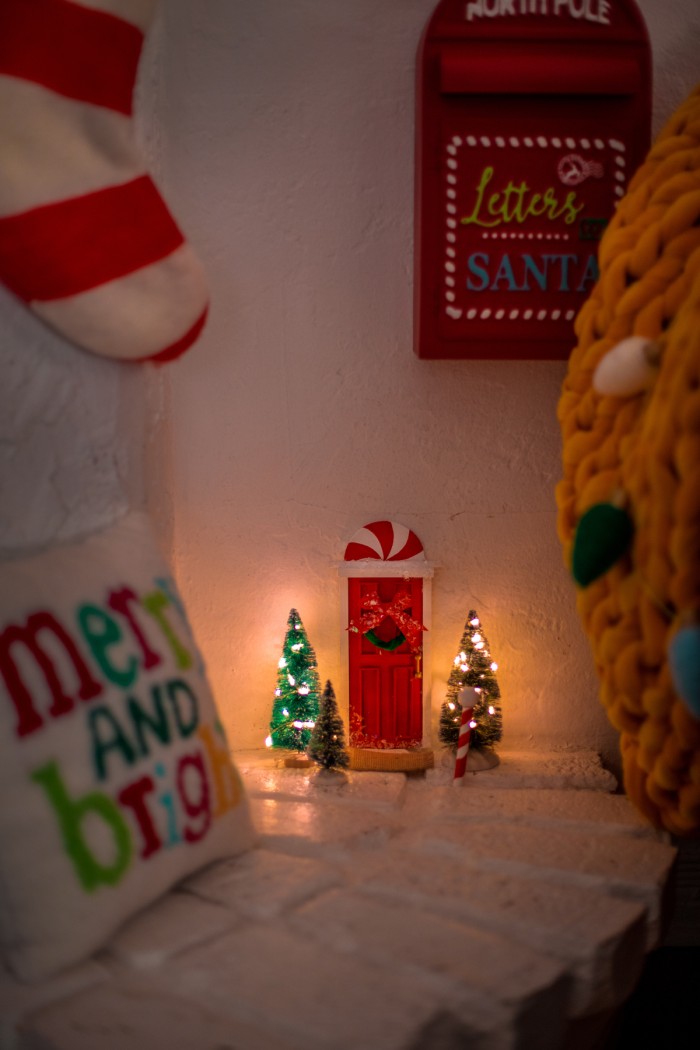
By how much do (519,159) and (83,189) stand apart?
31.8 inches

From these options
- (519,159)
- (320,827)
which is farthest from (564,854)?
(519,159)

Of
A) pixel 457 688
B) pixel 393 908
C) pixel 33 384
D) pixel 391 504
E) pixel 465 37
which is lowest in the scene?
pixel 393 908

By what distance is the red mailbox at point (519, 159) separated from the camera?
1560 mm

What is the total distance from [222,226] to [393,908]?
1297 mm

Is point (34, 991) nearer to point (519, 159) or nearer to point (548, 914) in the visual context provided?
point (548, 914)

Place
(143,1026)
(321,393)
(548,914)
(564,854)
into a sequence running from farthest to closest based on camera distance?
(321,393), (564,854), (548,914), (143,1026)

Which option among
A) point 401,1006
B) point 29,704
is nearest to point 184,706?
point 29,704

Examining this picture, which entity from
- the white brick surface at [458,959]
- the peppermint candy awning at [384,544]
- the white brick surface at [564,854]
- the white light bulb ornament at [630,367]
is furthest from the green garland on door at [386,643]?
the white light bulb ornament at [630,367]

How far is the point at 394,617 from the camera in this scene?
5.62ft

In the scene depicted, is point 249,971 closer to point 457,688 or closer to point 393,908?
point 393,908

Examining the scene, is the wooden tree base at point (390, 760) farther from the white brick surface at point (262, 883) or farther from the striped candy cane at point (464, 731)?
the white brick surface at point (262, 883)

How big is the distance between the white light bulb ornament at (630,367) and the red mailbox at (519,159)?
1.45 feet

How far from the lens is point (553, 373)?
177 centimetres

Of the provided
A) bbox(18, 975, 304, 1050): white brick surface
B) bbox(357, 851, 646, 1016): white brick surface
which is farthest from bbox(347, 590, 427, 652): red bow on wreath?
bbox(18, 975, 304, 1050): white brick surface
